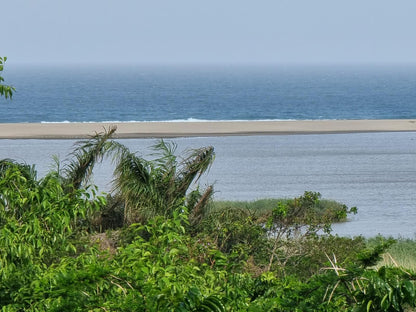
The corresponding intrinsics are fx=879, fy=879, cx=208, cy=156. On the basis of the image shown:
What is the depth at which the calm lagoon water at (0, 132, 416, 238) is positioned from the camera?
34.5m

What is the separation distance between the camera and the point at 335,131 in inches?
2650

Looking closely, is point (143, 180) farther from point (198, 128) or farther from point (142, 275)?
point (198, 128)

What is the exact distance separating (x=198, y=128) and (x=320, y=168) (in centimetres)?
2507

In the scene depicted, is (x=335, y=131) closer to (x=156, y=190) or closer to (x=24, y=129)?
(x=24, y=129)

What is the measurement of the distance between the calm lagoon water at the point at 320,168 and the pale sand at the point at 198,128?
3505mm

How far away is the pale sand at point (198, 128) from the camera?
212 ft

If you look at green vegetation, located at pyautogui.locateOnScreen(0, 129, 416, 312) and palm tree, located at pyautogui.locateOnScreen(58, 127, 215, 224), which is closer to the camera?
green vegetation, located at pyautogui.locateOnScreen(0, 129, 416, 312)

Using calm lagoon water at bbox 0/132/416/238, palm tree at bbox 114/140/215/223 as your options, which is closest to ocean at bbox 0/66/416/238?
calm lagoon water at bbox 0/132/416/238

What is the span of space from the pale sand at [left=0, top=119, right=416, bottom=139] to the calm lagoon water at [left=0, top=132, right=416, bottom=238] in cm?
351

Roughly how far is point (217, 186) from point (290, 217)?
18.8 m

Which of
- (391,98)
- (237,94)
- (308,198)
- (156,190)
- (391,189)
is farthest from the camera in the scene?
(237,94)

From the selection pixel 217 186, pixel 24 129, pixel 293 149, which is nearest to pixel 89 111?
pixel 24 129

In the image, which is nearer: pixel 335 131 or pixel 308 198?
pixel 308 198

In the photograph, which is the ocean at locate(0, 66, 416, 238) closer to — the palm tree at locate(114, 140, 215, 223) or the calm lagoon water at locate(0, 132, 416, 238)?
the calm lagoon water at locate(0, 132, 416, 238)
